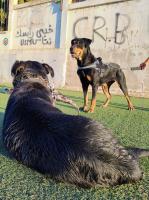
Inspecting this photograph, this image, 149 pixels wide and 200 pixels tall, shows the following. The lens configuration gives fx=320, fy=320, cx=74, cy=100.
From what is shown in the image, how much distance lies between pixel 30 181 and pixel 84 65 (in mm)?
4137

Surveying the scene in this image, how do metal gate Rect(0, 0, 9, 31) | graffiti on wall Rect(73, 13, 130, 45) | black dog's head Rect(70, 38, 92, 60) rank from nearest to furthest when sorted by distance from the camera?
black dog's head Rect(70, 38, 92, 60) < graffiti on wall Rect(73, 13, 130, 45) < metal gate Rect(0, 0, 9, 31)

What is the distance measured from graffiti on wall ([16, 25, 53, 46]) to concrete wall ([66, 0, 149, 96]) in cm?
129

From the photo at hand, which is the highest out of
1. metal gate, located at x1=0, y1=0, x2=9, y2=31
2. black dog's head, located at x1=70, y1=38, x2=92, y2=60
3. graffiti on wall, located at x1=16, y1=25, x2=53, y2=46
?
metal gate, located at x1=0, y1=0, x2=9, y2=31

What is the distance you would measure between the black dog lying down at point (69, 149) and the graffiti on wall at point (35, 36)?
1072 centimetres

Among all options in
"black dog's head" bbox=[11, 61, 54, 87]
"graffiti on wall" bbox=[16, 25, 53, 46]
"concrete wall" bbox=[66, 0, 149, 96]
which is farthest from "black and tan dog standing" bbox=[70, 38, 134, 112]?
"graffiti on wall" bbox=[16, 25, 53, 46]

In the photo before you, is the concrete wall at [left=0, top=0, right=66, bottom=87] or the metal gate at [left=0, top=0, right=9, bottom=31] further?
the metal gate at [left=0, top=0, right=9, bottom=31]

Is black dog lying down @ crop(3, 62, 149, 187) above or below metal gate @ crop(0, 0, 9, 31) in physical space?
below

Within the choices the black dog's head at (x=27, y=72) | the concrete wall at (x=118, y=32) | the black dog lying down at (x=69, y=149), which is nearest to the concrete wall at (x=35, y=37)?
the concrete wall at (x=118, y=32)

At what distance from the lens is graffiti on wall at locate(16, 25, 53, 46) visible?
12.7 metres

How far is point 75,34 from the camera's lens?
11.7 m

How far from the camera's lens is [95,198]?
177 centimetres

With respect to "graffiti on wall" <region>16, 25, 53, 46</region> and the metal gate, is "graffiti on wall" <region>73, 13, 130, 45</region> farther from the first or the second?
the metal gate

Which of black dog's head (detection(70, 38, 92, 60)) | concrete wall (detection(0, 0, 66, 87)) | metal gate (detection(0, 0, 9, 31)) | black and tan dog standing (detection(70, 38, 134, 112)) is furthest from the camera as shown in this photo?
metal gate (detection(0, 0, 9, 31))

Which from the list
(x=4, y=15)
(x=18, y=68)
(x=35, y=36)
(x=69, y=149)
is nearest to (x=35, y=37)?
(x=35, y=36)
